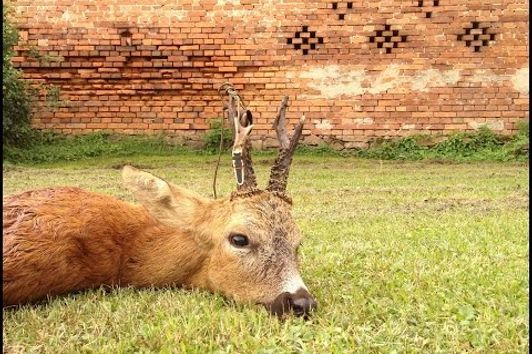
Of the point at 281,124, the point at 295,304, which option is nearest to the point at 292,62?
the point at 281,124

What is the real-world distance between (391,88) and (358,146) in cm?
129

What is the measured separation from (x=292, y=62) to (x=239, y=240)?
Result: 37.4ft

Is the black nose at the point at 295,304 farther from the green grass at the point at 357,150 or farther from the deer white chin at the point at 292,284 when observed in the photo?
the green grass at the point at 357,150

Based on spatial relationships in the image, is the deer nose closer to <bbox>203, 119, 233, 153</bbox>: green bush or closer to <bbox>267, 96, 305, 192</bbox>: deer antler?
<bbox>267, 96, 305, 192</bbox>: deer antler

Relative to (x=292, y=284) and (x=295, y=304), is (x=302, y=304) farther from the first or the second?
(x=292, y=284)

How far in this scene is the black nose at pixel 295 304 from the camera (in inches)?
113

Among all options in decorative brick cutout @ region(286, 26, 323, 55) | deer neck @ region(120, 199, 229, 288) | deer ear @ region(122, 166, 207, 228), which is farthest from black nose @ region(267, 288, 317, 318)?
decorative brick cutout @ region(286, 26, 323, 55)

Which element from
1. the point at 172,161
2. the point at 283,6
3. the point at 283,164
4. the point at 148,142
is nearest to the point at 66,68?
the point at 148,142

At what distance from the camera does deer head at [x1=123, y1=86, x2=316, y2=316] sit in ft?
10.2

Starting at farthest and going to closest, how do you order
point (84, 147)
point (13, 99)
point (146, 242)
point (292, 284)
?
1. point (84, 147)
2. point (13, 99)
3. point (146, 242)
4. point (292, 284)

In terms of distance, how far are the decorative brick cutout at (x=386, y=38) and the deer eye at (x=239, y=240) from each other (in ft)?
38.0

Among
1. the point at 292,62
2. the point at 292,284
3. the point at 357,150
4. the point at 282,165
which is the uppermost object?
the point at 292,62

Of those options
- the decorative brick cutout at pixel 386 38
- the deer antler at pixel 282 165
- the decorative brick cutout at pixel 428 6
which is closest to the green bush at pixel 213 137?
the decorative brick cutout at pixel 386 38

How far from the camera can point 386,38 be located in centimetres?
A: 1427
